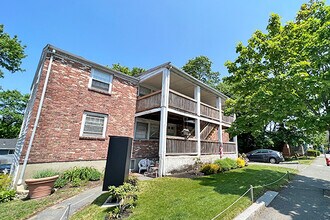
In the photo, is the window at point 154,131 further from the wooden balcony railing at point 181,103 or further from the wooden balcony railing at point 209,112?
the wooden balcony railing at point 209,112

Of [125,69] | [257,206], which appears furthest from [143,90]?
[125,69]

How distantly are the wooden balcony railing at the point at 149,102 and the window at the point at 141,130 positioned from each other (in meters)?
1.45

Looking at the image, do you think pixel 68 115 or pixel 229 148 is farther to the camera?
pixel 229 148

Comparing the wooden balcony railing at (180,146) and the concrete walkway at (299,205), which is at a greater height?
the wooden balcony railing at (180,146)

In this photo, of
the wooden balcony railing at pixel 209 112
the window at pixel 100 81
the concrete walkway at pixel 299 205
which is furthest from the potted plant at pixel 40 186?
the wooden balcony railing at pixel 209 112

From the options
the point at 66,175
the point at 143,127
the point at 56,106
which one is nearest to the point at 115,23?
the point at 56,106

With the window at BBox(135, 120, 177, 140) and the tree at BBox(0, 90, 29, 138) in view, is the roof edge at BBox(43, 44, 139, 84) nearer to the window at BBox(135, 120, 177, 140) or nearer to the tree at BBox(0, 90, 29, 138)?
the window at BBox(135, 120, 177, 140)

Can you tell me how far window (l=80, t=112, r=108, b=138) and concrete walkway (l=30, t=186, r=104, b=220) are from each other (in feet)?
11.8

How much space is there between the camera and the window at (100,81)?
10.6 metres

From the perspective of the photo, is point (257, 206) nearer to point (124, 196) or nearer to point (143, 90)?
point (124, 196)

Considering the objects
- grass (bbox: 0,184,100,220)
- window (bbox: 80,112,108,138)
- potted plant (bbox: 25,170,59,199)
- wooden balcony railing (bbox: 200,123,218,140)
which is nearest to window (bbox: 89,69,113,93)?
window (bbox: 80,112,108,138)

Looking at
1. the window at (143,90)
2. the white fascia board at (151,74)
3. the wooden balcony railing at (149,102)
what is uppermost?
the white fascia board at (151,74)

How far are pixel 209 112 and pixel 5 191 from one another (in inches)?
528

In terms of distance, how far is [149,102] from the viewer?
1176 centimetres
